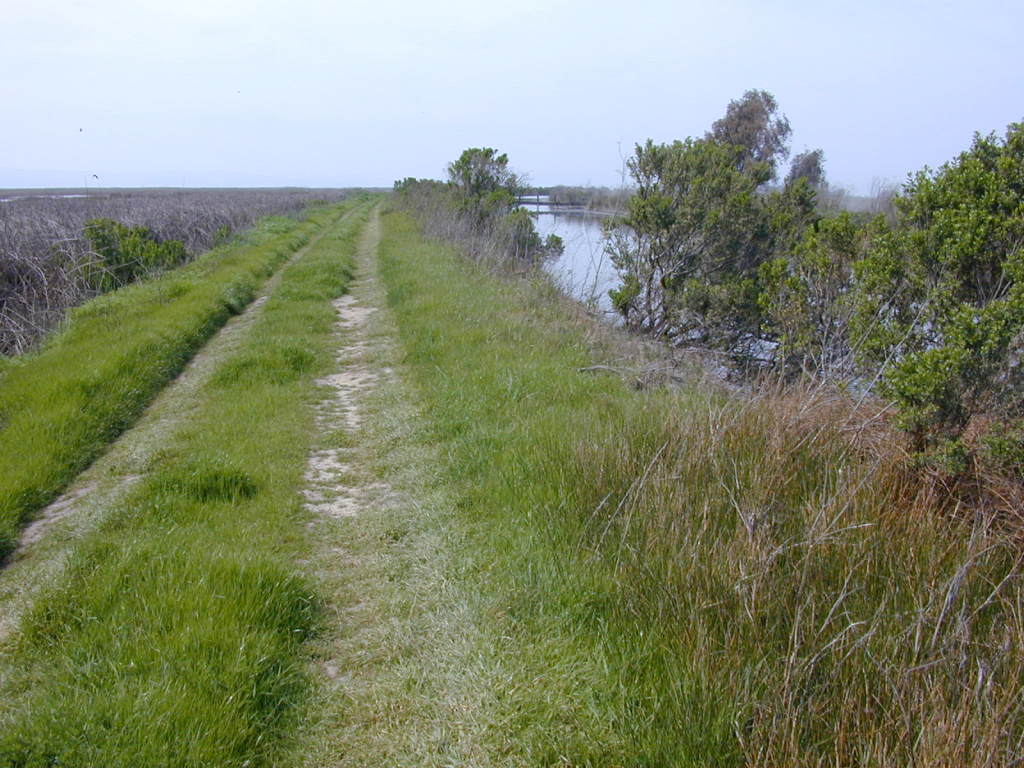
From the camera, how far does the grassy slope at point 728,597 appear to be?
230 cm

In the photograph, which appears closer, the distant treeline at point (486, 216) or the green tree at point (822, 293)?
the green tree at point (822, 293)

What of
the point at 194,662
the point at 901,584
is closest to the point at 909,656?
the point at 901,584

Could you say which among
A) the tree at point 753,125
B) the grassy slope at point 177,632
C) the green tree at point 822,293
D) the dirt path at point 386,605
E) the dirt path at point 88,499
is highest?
the tree at point 753,125

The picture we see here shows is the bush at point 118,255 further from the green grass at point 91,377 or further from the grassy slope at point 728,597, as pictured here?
the grassy slope at point 728,597

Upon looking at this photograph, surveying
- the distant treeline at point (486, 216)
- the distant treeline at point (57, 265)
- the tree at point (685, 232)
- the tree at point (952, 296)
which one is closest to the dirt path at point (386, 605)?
the tree at point (952, 296)

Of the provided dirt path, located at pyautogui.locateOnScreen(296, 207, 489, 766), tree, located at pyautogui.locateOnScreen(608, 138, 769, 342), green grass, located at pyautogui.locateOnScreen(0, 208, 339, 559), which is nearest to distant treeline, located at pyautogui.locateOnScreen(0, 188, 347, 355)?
green grass, located at pyautogui.locateOnScreen(0, 208, 339, 559)

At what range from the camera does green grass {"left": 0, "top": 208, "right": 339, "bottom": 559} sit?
5.27 meters

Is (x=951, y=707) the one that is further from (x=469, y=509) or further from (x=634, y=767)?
(x=469, y=509)

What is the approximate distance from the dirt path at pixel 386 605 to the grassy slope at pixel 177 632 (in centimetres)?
17

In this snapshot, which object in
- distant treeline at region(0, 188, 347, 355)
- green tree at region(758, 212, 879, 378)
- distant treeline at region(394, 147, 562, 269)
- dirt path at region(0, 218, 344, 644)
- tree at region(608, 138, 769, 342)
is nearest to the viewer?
dirt path at region(0, 218, 344, 644)

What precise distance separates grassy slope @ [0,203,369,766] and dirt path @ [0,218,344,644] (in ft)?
0.64

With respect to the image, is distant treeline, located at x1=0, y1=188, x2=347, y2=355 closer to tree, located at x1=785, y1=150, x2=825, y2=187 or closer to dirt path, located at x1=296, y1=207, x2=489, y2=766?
dirt path, located at x1=296, y1=207, x2=489, y2=766

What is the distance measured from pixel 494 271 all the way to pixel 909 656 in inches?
487

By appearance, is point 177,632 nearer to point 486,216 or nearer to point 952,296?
point 952,296
